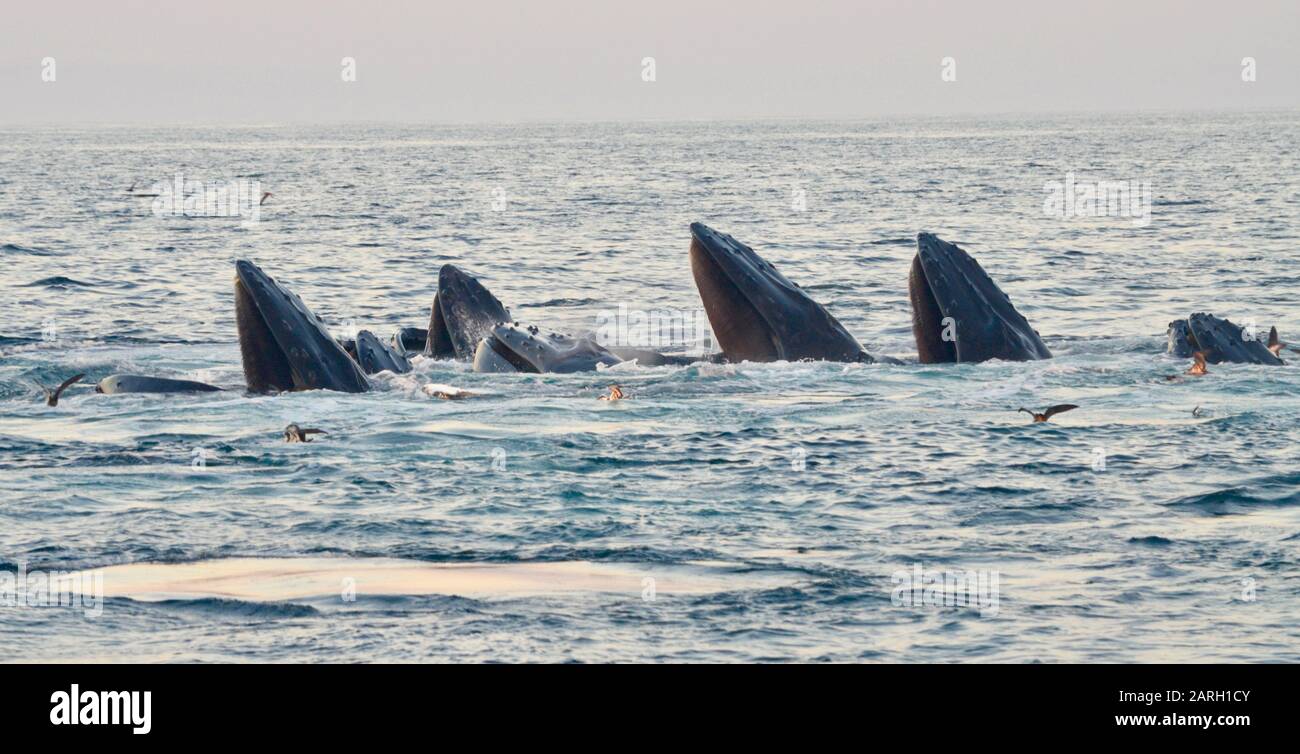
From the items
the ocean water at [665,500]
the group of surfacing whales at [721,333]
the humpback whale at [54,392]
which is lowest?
the ocean water at [665,500]

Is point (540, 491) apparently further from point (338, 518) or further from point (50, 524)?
point (50, 524)

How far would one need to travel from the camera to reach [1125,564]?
10453 mm

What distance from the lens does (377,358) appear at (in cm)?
1836

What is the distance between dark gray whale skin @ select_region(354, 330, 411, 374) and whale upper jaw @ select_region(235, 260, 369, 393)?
1485mm

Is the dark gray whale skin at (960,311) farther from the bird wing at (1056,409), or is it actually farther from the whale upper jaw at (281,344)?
the whale upper jaw at (281,344)

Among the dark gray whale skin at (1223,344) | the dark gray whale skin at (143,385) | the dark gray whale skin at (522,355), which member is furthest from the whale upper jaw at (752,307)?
the dark gray whale skin at (143,385)

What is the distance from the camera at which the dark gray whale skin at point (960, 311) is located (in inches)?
658

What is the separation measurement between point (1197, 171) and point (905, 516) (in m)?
82.6

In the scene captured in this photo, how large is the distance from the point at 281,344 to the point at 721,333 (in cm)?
432

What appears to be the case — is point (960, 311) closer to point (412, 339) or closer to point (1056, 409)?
point (1056, 409)

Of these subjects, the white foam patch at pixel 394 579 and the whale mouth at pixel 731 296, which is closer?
the white foam patch at pixel 394 579

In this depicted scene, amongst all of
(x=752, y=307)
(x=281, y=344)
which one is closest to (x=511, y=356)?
(x=752, y=307)
